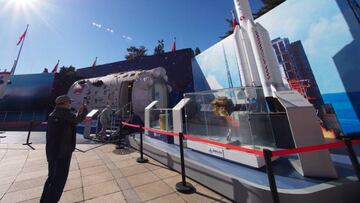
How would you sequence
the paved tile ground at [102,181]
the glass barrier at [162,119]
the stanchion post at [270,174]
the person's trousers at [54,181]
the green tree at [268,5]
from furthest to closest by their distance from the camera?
the green tree at [268,5] < the glass barrier at [162,119] < the paved tile ground at [102,181] < the person's trousers at [54,181] < the stanchion post at [270,174]

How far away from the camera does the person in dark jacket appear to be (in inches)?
107

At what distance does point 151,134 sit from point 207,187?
15.0 ft

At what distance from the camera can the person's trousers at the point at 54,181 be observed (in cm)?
269

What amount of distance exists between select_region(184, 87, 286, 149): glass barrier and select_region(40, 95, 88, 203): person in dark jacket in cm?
339

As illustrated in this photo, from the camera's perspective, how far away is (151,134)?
7.67 meters

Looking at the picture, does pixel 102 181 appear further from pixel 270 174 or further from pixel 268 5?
pixel 268 5

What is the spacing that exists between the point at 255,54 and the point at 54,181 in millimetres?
7065

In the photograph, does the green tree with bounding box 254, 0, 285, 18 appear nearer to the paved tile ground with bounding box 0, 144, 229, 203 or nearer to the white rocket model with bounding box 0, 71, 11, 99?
the paved tile ground with bounding box 0, 144, 229, 203

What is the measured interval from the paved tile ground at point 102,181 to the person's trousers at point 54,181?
2.19 feet

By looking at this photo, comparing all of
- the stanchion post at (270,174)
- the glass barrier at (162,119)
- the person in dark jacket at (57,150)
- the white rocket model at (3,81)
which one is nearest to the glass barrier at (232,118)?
the glass barrier at (162,119)

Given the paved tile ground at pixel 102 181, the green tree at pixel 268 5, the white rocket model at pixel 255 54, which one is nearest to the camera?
the paved tile ground at pixel 102 181

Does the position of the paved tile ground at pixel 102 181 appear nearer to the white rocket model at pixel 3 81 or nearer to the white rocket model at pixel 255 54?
the white rocket model at pixel 255 54

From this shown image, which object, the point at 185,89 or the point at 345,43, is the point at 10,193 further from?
the point at 185,89

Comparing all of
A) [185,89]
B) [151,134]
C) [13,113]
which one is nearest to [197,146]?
Result: [151,134]
